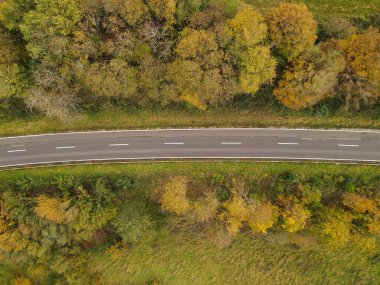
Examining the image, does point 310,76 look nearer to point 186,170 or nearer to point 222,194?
point 222,194

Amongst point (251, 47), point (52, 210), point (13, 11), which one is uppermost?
point (13, 11)

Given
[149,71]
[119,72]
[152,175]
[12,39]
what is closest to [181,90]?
[149,71]

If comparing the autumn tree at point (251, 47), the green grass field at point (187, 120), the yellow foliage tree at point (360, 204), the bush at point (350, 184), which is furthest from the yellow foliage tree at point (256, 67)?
the yellow foliage tree at point (360, 204)

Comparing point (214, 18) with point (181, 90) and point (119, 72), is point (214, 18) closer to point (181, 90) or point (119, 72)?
point (181, 90)

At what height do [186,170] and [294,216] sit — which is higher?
[186,170]

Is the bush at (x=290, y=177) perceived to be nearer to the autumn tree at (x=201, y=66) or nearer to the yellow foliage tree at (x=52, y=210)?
the autumn tree at (x=201, y=66)

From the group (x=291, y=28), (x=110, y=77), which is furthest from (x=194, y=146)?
(x=291, y=28)
